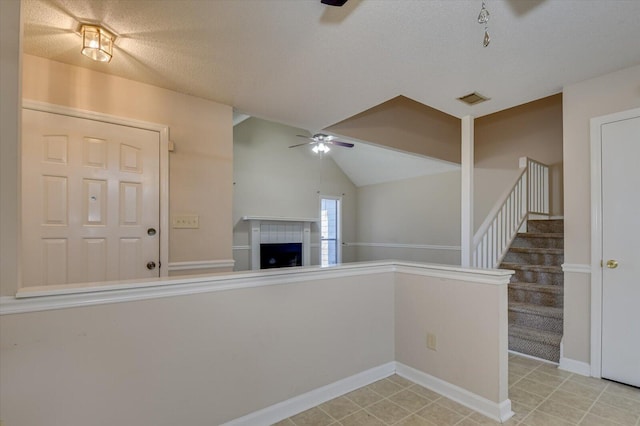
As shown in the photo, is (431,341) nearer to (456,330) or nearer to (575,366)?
(456,330)

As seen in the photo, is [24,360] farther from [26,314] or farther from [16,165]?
[16,165]

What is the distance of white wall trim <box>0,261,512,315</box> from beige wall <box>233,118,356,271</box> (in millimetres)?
3931

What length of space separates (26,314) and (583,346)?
12.5 feet

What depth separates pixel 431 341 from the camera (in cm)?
240

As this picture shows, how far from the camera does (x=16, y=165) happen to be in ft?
4.24

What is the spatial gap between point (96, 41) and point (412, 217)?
617 centimetres

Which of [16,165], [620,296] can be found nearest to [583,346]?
[620,296]

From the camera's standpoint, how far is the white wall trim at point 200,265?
2.75 metres

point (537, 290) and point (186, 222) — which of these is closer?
point (186, 222)

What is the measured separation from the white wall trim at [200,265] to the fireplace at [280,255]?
10.2 feet

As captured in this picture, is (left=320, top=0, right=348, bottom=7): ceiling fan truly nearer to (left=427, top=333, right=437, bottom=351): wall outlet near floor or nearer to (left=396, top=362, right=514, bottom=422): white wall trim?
(left=427, top=333, right=437, bottom=351): wall outlet near floor

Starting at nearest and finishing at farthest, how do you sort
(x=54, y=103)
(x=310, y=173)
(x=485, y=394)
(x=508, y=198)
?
(x=485, y=394) → (x=54, y=103) → (x=508, y=198) → (x=310, y=173)

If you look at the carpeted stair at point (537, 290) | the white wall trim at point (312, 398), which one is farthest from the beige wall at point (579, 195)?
the white wall trim at point (312, 398)

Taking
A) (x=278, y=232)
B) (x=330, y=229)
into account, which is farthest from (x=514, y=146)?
(x=278, y=232)
